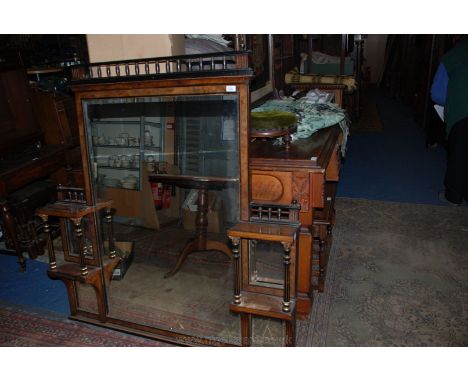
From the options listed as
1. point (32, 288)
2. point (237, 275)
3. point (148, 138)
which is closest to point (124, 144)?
point (148, 138)

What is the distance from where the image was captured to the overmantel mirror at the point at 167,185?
1.82 m

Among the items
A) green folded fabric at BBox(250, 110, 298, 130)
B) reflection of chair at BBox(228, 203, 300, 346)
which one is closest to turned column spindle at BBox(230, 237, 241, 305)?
reflection of chair at BBox(228, 203, 300, 346)

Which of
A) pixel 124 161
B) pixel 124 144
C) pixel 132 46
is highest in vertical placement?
pixel 132 46

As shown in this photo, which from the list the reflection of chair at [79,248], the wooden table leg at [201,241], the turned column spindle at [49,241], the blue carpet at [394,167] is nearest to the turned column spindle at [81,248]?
the reflection of chair at [79,248]

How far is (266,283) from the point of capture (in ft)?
6.42

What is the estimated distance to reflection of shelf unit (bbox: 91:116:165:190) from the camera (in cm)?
216

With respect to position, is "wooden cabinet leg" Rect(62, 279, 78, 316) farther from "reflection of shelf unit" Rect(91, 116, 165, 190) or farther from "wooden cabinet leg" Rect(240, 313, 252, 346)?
"wooden cabinet leg" Rect(240, 313, 252, 346)

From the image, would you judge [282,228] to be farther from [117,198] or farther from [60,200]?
[60,200]

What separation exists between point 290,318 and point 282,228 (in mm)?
418

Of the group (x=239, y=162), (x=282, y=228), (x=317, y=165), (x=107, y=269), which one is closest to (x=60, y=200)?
(x=107, y=269)

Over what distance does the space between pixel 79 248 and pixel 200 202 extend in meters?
0.71

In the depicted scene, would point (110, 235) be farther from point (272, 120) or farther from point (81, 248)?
point (272, 120)

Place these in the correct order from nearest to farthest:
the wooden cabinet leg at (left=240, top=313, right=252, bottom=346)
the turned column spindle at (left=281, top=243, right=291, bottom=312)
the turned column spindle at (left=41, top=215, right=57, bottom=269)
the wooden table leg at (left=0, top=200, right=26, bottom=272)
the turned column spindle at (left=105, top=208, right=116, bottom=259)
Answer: the turned column spindle at (left=281, top=243, right=291, bottom=312)
the wooden cabinet leg at (left=240, top=313, right=252, bottom=346)
the turned column spindle at (left=41, top=215, right=57, bottom=269)
the turned column spindle at (left=105, top=208, right=116, bottom=259)
the wooden table leg at (left=0, top=200, right=26, bottom=272)

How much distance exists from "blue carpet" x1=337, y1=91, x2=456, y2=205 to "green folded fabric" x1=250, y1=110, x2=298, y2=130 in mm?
2213
